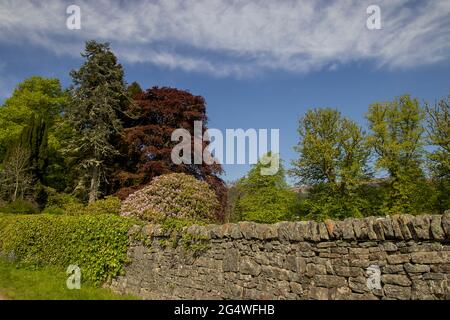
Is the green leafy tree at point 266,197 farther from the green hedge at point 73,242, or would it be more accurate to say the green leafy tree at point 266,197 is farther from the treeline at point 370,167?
the green hedge at point 73,242

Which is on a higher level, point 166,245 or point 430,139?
point 430,139

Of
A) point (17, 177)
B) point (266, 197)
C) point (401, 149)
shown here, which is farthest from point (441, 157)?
point (17, 177)

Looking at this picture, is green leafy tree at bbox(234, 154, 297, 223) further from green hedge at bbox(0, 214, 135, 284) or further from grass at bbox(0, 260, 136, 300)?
grass at bbox(0, 260, 136, 300)

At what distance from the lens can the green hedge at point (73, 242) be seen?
1055cm

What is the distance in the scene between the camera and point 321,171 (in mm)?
30797

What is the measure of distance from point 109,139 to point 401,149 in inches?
875

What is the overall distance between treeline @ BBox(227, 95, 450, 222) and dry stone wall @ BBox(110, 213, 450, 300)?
21.2 m

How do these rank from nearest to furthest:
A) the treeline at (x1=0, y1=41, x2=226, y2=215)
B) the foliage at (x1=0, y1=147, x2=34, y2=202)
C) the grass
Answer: the grass
the treeline at (x1=0, y1=41, x2=226, y2=215)
the foliage at (x1=0, y1=147, x2=34, y2=202)

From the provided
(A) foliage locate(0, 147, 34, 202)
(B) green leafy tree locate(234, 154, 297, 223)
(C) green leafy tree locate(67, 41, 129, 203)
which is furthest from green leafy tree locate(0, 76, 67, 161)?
(B) green leafy tree locate(234, 154, 297, 223)

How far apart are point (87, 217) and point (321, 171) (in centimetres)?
2277

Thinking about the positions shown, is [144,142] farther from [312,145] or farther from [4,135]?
[4,135]

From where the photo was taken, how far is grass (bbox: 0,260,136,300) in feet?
27.5

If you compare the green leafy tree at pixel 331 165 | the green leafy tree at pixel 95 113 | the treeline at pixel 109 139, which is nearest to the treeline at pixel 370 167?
the green leafy tree at pixel 331 165
